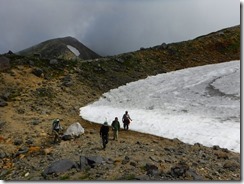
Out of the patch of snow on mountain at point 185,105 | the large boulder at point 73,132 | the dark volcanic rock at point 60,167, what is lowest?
the dark volcanic rock at point 60,167

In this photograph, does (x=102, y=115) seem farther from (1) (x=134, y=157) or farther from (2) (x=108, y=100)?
(1) (x=134, y=157)

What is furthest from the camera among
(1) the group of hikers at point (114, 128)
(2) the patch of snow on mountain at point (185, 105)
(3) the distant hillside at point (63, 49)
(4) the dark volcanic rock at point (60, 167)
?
(3) the distant hillside at point (63, 49)

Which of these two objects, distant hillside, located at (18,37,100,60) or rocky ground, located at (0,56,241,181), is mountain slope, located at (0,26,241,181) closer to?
rocky ground, located at (0,56,241,181)

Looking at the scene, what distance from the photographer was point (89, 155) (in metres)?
19.3

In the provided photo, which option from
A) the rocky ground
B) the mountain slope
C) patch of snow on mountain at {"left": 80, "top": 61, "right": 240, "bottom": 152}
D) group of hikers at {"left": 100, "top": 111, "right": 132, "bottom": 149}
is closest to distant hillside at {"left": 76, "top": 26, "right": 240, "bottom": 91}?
the mountain slope

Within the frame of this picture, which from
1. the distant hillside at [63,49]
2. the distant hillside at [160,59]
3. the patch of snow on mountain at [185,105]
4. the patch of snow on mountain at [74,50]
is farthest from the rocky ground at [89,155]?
the patch of snow on mountain at [74,50]

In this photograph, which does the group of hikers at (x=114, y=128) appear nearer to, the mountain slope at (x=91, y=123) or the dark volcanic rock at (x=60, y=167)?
the mountain slope at (x=91, y=123)

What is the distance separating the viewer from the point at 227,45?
4728 cm

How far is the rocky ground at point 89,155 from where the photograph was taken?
16656mm

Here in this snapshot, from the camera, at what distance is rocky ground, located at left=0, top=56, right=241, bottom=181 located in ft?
54.6

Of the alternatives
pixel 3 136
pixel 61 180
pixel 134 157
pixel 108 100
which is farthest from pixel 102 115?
pixel 61 180

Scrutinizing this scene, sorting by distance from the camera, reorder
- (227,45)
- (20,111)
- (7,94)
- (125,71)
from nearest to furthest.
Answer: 1. (20,111)
2. (7,94)
3. (125,71)
4. (227,45)

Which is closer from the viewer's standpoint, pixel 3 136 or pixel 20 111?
pixel 3 136

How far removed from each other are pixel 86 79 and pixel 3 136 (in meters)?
15.3
